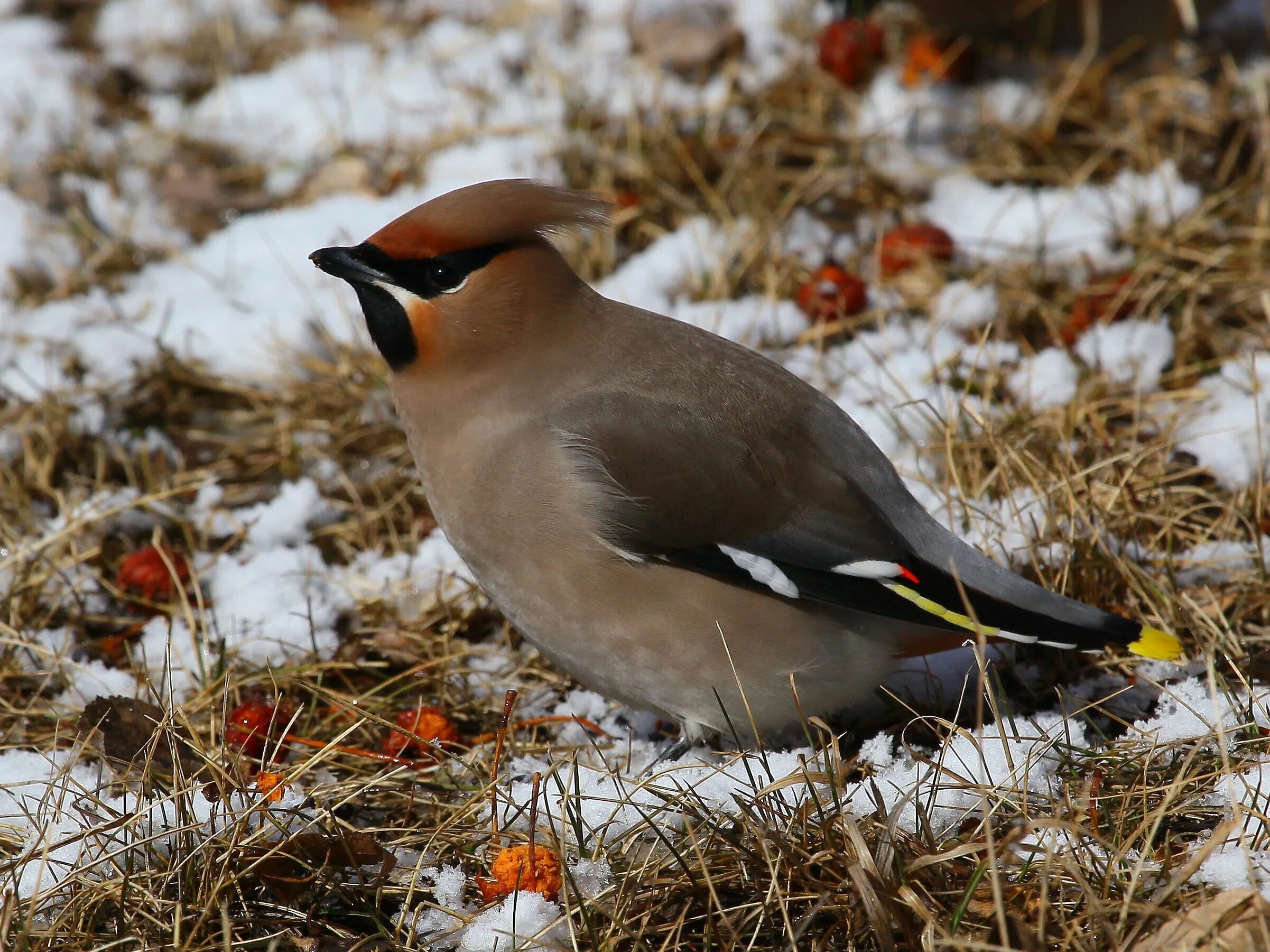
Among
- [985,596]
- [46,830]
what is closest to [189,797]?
[46,830]

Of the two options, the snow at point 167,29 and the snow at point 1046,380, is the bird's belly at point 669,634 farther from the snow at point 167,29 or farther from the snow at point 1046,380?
the snow at point 167,29

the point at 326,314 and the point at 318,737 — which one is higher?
the point at 326,314

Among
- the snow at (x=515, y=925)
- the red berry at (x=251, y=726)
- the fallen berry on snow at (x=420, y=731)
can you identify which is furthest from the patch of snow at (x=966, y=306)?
the snow at (x=515, y=925)

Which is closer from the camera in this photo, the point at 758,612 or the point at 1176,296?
the point at 758,612

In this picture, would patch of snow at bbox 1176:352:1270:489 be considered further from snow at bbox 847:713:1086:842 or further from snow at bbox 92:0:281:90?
snow at bbox 92:0:281:90

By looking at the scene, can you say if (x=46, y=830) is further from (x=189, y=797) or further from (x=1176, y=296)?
(x=1176, y=296)

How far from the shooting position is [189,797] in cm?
256

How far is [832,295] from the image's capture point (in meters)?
4.51

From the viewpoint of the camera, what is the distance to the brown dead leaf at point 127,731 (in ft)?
9.68

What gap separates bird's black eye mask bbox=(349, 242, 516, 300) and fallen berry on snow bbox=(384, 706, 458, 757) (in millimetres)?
968

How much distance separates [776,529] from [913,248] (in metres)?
2.01

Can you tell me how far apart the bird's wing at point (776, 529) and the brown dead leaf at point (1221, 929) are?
0.83 m

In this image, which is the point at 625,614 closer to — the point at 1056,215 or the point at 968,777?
the point at 968,777

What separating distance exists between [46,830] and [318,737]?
855mm
